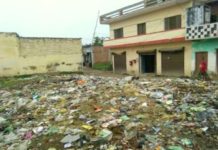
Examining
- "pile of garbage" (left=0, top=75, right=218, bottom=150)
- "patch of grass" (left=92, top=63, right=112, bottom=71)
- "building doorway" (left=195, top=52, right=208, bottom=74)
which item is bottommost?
"pile of garbage" (left=0, top=75, right=218, bottom=150)

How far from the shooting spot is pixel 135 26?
72.0 ft

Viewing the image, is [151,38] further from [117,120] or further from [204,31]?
[117,120]

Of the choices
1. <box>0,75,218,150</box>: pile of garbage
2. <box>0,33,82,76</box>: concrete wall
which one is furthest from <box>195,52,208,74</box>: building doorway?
<box>0,33,82,76</box>: concrete wall

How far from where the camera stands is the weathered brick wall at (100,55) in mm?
31281

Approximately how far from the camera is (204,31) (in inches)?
622

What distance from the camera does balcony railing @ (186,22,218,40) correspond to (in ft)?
50.0

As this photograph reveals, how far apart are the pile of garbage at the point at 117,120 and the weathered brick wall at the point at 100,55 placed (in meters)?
22.1

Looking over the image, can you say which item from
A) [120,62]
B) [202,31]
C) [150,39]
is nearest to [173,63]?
[150,39]

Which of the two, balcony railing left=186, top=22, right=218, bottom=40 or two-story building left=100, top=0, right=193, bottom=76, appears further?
two-story building left=100, top=0, right=193, bottom=76

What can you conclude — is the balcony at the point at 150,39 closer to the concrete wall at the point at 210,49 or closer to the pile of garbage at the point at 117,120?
the concrete wall at the point at 210,49

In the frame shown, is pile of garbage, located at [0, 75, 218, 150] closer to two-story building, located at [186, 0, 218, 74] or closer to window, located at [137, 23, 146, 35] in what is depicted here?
two-story building, located at [186, 0, 218, 74]

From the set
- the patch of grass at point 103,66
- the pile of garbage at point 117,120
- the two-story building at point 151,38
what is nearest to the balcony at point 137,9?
the two-story building at point 151,38

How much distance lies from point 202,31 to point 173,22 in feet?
9.55

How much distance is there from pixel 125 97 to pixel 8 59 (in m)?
15.3
